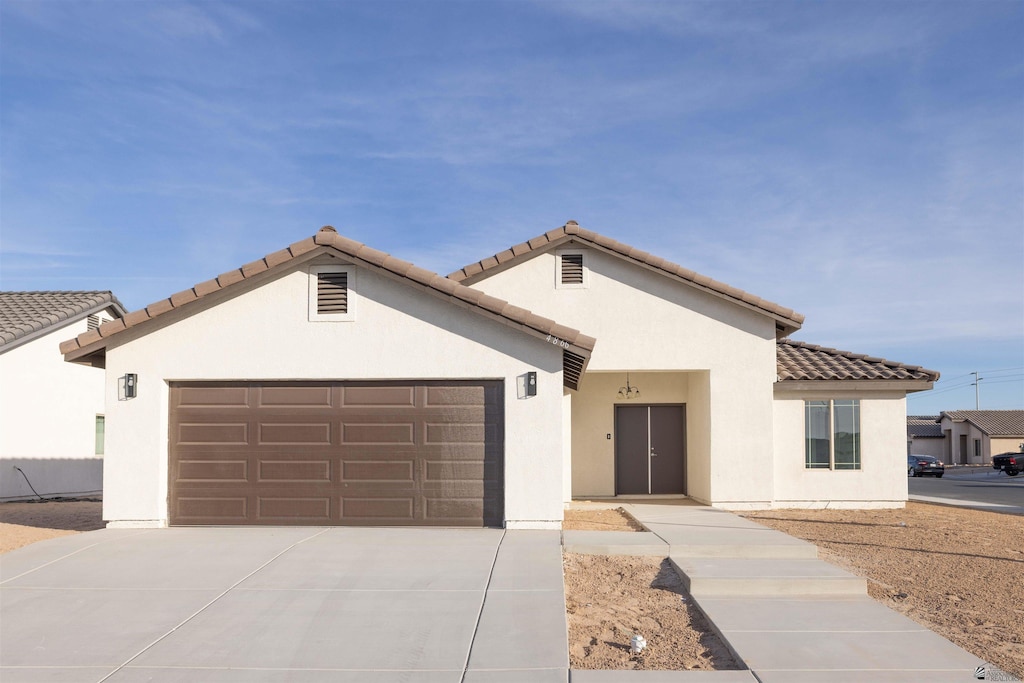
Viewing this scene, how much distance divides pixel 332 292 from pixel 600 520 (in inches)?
233

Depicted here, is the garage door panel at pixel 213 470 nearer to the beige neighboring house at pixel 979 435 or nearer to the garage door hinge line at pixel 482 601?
the garage door hinge line at pixel 482 601

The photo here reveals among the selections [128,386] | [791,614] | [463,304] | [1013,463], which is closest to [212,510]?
[128,386]

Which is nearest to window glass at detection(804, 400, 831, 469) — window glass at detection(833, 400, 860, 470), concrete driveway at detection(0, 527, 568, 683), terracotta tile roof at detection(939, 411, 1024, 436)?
window glass at detection(833, 400, 860, 470)

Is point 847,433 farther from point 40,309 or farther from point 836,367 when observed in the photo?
point 40,309

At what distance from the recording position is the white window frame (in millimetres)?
16938

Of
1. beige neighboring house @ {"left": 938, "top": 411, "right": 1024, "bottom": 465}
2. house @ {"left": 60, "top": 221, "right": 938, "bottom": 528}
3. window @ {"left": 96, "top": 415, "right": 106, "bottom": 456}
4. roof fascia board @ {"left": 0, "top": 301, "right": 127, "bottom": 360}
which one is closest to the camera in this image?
house @ {"left": 60, "top": 221, "right": 938, "bottom": 528}

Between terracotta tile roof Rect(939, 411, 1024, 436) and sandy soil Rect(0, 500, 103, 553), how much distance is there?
62.3 meters

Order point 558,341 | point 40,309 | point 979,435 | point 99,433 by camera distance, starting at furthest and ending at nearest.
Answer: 1. point 979,435
2. point 99,433
3. point 40,309
4. point 558,341

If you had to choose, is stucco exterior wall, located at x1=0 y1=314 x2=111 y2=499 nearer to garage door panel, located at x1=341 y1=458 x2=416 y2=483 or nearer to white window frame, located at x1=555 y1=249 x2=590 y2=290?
garage door panel, located at x1=341 y1=458 x2=416 y2=483

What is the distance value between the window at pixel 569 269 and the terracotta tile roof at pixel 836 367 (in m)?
4.52

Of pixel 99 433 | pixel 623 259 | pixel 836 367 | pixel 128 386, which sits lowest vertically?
pixel 99 433

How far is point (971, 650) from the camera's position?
7090mm

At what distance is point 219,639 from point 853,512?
13.3 meters

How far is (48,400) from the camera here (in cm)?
2106
